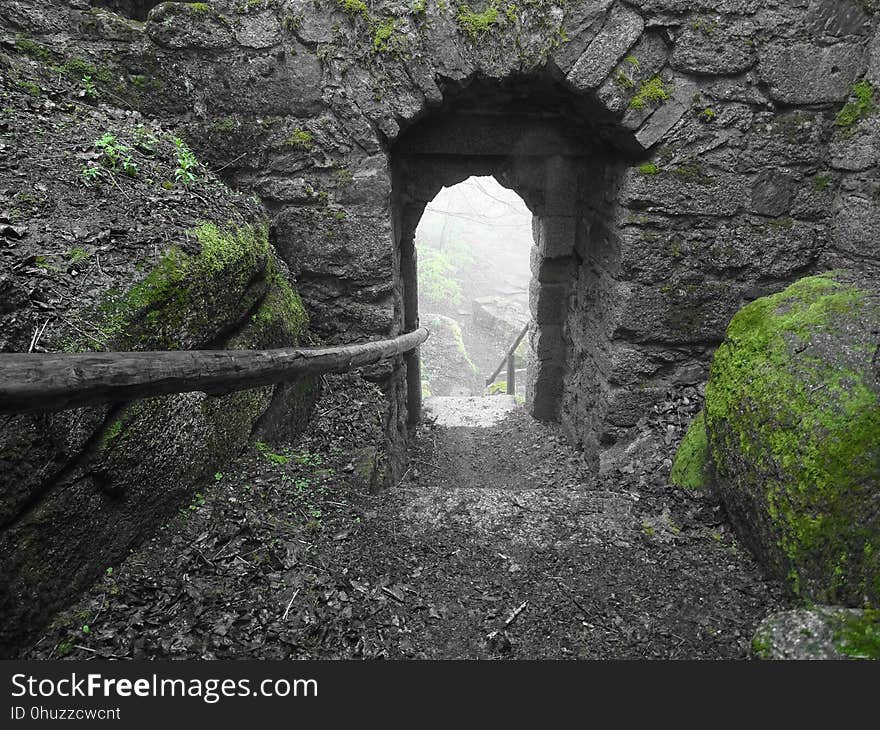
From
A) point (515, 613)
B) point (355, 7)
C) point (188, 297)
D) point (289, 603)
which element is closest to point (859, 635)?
point (515, 613)

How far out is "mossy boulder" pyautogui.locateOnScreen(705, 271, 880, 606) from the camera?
5.38 feet

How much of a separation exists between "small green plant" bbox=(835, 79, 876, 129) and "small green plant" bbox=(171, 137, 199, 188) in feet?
12.1

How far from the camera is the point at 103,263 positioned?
1.89 meters

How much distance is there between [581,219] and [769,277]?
1468mm

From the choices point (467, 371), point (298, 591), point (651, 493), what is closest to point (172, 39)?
point (298, 591)

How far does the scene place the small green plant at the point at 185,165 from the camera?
2527mm

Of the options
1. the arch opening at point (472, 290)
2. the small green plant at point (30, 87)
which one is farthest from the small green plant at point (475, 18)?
the arch opening at point (472, 290)

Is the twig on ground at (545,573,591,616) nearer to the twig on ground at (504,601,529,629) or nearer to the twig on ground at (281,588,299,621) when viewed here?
the twig on ground at (504,601,529,629)

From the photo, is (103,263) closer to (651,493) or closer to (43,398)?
(43,398)

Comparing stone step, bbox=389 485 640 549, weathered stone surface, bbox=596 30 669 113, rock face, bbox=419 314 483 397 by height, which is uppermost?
weathered stone surface, bbox=596 30 669 113

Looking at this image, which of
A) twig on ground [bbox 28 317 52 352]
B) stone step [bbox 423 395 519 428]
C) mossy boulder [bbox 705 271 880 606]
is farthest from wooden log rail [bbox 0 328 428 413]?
stone step [bbox 423 395 519 428]

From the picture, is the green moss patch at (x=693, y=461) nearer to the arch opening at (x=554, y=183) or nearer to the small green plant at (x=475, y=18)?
the arch opening at (x=554, y=183)

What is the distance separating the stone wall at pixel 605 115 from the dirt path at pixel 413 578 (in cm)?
114

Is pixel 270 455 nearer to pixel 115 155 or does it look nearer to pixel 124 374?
pixel 124 374
